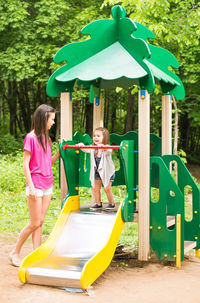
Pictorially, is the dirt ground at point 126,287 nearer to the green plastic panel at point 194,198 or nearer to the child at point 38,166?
the green plastic panel at point 194,198

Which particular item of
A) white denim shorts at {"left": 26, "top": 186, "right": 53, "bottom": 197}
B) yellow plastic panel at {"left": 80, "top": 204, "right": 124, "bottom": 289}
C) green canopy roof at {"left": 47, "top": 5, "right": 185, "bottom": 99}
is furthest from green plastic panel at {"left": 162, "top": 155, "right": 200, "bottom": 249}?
white denim shorts at {"left": 26, "top": 186, "right": 53, "bottom": 197}

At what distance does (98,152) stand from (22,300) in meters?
2.37

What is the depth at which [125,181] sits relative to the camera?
536 cm

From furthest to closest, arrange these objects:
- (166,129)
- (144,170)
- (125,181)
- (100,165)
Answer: (166,129) < (100,165) < (125,181) < (144,170)

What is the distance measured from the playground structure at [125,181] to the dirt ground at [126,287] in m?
0.16

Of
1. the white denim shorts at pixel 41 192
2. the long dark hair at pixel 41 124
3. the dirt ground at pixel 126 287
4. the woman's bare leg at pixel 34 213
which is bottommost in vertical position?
the dirt ground at pixel 126 287

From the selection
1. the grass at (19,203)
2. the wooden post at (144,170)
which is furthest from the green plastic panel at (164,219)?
the grass at (19,203)

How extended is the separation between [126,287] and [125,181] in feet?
4.53

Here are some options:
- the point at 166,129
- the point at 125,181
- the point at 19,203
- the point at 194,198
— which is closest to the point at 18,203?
the point at 19,203

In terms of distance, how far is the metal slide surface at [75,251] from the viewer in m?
4.22

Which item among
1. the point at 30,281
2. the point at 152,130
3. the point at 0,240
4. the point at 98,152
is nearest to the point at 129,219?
the point at 98,152

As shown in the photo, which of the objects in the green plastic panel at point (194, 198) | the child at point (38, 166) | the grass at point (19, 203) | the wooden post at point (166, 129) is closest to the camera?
the child at point (38, 166)

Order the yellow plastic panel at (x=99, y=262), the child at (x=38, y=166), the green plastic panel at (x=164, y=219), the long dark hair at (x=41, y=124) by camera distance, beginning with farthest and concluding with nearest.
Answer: the green plastic panel at (x=164, y=219) → the long dark hair at (x=41, y=124) → the child at (x=38, y=166) → the yellow plastic panel at (x=99, y=262)

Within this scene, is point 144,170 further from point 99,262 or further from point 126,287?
point 126,287
